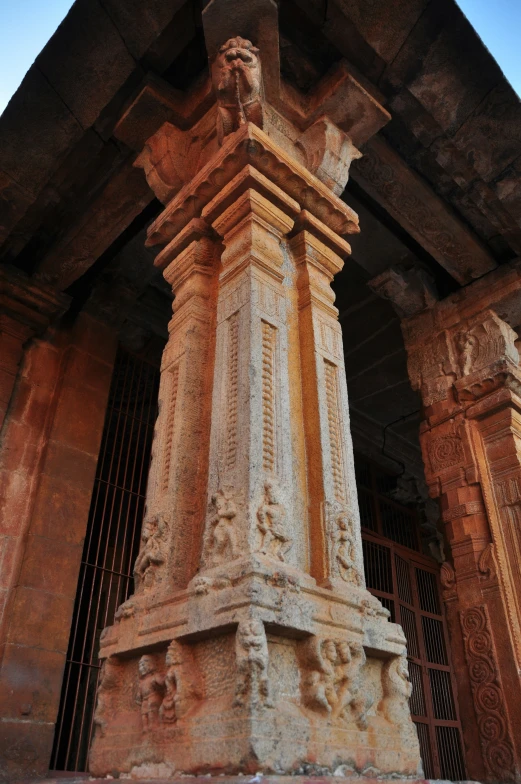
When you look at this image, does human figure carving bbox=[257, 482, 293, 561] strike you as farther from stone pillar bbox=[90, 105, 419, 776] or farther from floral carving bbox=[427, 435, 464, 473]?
floral carving bbox=[427, 435, 464, 473]

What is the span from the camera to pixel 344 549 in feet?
9.29

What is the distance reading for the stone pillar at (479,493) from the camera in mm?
4543

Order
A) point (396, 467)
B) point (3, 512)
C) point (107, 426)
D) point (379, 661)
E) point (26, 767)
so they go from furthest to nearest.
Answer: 1. point (396, 467)
2. point (107, 426)
3. point (3, 512)
4. point (26, 767)
5. point (379, 661)

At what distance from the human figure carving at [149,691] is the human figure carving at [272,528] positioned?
0.67 meters

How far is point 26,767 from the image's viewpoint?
14.8 ft

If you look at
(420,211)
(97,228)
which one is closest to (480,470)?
(420,211)

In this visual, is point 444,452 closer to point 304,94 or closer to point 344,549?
point 344,549

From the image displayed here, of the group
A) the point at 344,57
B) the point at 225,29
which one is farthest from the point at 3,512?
the point at 344,57

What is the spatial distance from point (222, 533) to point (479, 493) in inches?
135

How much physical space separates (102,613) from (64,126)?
489cm

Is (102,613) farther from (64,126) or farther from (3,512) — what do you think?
(64,126)

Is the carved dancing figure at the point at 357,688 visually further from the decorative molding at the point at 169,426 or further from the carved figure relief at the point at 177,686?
the decorative molding at the point at 169,426

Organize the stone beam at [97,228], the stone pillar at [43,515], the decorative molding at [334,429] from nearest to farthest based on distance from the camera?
the decorative molding at [334,429]
the stone pillar at [43,515]
the stone beam at [97,228]

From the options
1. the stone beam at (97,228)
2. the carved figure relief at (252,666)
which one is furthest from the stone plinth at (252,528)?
the stone beam at (97,228)
